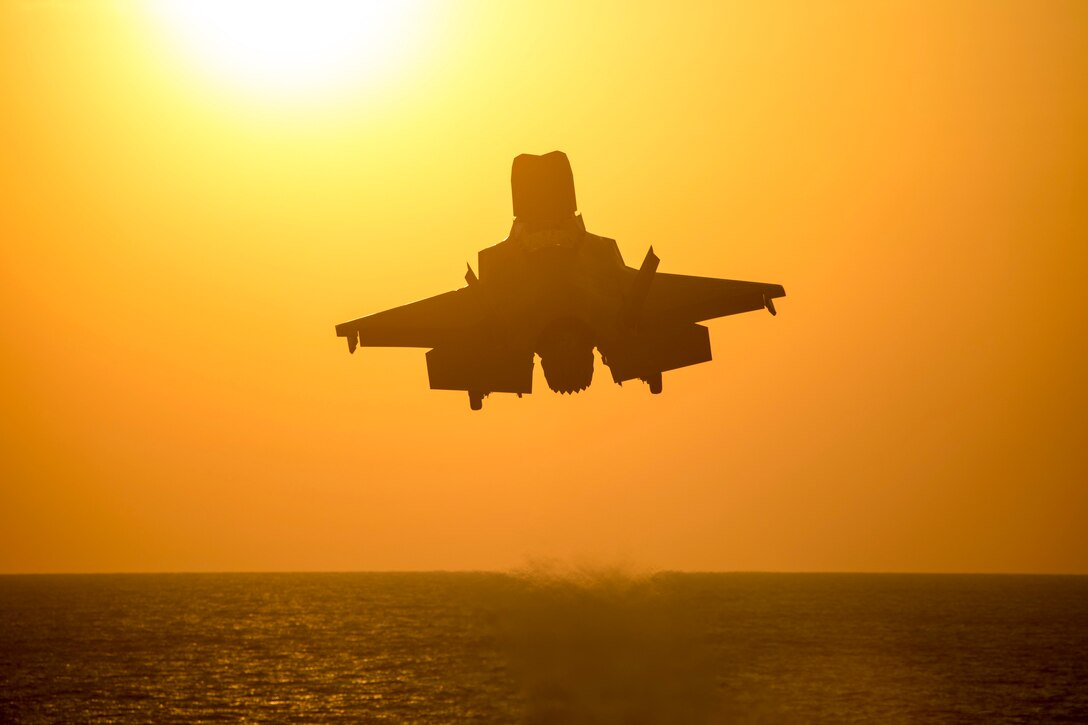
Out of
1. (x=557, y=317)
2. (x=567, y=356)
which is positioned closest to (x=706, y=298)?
(x=557, y=317)

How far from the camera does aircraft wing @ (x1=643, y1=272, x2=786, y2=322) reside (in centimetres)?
3888

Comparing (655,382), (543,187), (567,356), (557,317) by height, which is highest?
(543,187)

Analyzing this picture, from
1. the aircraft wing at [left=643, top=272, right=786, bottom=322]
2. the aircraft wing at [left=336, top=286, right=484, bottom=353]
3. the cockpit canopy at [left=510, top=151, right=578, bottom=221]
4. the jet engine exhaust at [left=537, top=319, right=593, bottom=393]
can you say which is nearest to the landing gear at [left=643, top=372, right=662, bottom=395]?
the aircraft wing at [left=643, top=272, right=786, bottom=322]

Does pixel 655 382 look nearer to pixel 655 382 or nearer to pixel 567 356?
pixel 655 382

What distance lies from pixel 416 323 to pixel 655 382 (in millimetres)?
7756

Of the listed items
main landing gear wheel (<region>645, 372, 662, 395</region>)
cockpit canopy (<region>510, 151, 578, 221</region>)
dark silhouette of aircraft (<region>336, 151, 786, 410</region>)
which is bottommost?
main landing gear wheel (<region>645, 372, 662, 395</region>)

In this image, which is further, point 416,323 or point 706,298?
point 416,323

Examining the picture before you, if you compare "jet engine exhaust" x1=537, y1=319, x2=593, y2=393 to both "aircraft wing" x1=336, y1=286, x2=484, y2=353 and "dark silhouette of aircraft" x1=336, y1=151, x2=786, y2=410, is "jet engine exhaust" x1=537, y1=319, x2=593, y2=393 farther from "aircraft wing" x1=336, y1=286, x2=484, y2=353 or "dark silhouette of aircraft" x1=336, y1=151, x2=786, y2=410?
"aircraft wing" x1=336, y1=286, x2=484, y2=353

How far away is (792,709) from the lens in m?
178

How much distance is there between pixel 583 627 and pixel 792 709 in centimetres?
3945

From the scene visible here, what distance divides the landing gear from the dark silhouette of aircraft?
1.7 inches

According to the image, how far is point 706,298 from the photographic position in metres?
39.1

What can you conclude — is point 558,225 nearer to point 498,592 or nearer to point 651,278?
point 651,278

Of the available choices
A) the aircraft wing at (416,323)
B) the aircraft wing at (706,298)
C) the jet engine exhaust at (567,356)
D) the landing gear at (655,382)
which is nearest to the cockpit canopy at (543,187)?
the aircraft wing at (416,323)
